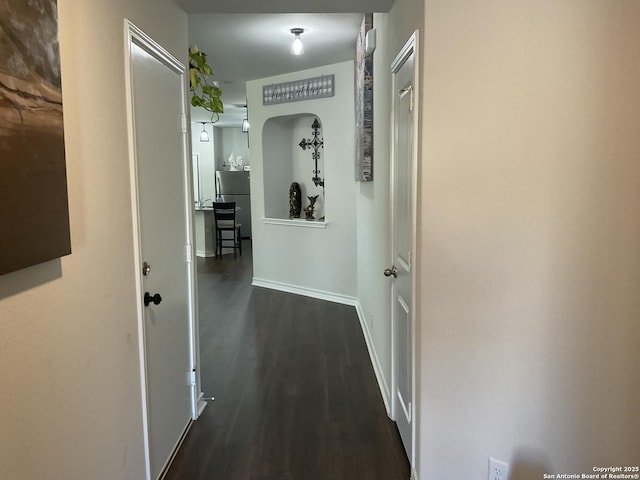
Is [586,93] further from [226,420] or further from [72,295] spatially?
[226,420]

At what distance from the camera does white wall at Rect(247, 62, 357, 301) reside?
5.27 m

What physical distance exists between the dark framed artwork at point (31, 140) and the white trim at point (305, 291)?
14.0ft

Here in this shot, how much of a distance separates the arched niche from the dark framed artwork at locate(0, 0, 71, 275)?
4788 millimetres

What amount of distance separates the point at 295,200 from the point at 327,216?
887mm

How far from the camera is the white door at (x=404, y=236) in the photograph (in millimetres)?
2109

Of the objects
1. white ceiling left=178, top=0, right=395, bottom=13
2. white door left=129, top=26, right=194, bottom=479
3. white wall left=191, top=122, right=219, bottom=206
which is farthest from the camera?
white wall left=191, top=122, right=219, bottom=206

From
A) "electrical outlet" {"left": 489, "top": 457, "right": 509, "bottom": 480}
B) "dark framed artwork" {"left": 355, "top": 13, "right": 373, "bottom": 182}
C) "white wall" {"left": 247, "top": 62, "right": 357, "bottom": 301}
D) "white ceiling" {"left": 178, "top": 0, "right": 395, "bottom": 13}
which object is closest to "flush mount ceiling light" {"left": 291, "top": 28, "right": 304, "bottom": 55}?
"dark framed artwork" {"left": 355, "top": 13, "right": 373, "bottom": 182}

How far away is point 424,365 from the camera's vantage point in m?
1.97

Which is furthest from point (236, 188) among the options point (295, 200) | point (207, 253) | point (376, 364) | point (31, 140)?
point (31, 140)

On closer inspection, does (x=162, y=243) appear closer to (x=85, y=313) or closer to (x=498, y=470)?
(x=85, y=313)

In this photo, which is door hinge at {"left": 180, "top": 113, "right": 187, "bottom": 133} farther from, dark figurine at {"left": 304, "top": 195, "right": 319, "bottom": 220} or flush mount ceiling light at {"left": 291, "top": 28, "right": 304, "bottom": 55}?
dark figurine at {"left": 304, "top": 195, "right": 319, "bottom": 220}

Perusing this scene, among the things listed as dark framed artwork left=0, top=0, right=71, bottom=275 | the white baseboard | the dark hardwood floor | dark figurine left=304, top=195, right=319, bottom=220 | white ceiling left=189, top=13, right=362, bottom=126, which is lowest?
the dark hardwood floor

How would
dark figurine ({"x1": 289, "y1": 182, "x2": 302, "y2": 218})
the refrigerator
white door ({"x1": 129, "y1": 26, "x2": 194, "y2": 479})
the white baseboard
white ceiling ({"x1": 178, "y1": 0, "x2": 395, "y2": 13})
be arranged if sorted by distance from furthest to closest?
the refrigerator → dark figurine ({"x1": 289, "y1": 182, "x2": 302, "y2": 218}) → the white baseboard → white ceiling ({"x1": 178, "y1": 0, "x2": 395, "y2": 13}) → white door ({"x1": 129, "y1": 26, "x2": 194, "y2": 479})

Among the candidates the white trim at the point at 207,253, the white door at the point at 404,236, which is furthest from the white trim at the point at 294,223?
the white trim at the point at 207,253
